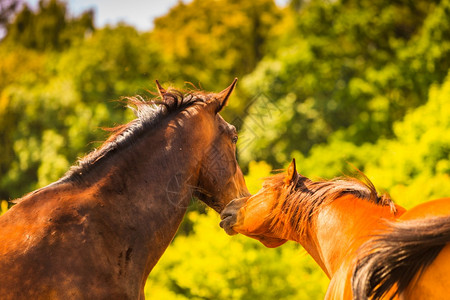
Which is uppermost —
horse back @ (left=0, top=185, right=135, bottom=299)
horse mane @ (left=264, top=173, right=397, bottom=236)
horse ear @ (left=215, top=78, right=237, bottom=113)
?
horse ear @ (left=215, top=78, right=237, bottom=113)

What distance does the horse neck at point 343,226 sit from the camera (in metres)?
3.85

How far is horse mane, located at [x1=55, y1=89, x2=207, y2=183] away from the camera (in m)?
4.74

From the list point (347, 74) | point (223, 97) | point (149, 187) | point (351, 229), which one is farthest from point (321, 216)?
point (347, 74)

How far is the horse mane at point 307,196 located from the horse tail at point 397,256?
2.34ft

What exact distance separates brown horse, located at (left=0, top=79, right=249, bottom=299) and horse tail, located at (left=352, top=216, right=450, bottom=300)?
1.84 m

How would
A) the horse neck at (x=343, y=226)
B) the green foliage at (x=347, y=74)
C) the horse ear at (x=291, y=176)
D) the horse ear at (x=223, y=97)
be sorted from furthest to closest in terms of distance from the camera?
1. the green foliage at (x=347, y=74)
2. the horse ear at (x=223, y=97)
3. the horse ear at (x=291, y=176)
4. the horse neck at (x=343, y=226)

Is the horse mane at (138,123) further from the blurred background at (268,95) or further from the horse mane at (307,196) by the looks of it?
the blurred background at (268,95)

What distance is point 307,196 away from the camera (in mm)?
4414

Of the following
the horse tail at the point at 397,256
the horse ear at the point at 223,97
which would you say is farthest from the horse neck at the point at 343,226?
the horse ear at the point at 223,97

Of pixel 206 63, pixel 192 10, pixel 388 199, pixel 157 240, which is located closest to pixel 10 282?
pixel 157 240

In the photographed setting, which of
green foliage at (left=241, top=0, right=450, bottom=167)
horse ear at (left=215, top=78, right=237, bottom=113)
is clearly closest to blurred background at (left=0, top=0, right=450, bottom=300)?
green foliage at (left=241, top=0, right=450, bottom=167)

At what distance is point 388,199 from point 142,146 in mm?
1965

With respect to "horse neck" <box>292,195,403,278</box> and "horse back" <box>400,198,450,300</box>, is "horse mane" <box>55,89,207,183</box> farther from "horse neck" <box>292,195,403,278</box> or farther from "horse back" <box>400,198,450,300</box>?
"horse back" <box>400,198,450,300</box>

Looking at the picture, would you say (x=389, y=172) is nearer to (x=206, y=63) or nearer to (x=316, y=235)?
(x=316, y=235)
